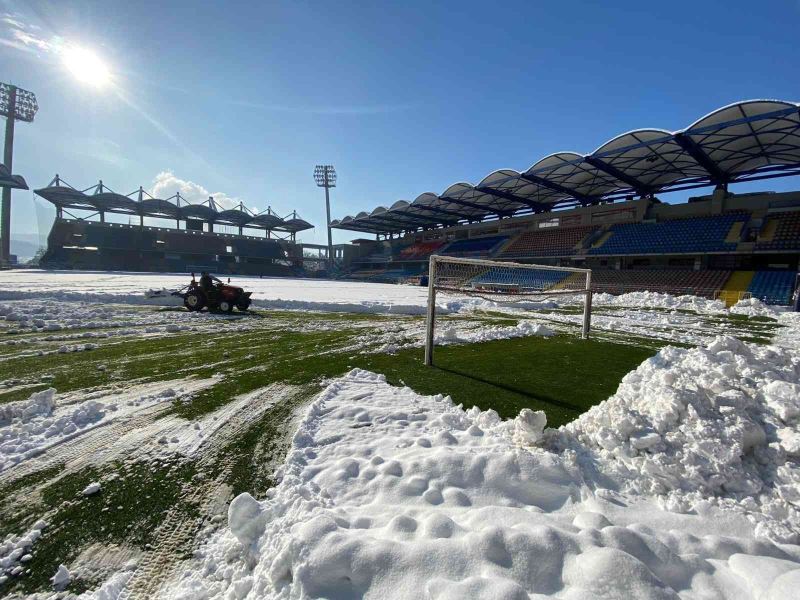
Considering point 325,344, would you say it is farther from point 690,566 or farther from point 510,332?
point 690,566

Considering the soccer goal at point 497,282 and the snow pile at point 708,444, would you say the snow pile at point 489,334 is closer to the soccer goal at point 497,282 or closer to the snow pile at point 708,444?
the soccer goal at point 497,282

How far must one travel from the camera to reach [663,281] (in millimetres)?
26641

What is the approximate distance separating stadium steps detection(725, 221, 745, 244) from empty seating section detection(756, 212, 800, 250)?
1.35 m

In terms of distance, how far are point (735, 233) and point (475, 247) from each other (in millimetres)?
23962

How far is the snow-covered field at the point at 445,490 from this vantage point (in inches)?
66.4

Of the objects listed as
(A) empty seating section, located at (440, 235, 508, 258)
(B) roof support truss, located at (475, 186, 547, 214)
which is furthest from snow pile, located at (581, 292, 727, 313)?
(A) empty seating section, located at (440, 235, 508, 258)

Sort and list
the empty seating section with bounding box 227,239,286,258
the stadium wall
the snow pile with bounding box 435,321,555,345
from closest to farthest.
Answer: the snow pile with bounding box 435,321,555,345, the stadium wall, the empty seating section with bounding box 227,239,286,258

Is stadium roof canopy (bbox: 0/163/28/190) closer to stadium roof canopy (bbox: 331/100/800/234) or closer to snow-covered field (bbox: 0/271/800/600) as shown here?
stadium roof canopy (bbox: 331/100/800/234)

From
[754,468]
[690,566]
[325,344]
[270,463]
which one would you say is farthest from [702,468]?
[325,344]

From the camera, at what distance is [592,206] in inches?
1409

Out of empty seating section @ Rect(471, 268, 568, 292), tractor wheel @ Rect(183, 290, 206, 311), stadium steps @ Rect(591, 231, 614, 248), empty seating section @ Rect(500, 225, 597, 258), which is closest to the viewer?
tractor wheel @ Rect(183, 290, 206, 311)

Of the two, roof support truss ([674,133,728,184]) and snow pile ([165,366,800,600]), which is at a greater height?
roof support truss ([674,133,728,184])

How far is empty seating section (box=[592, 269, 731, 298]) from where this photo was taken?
952 inches

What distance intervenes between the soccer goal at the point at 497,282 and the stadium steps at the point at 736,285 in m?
7.90
